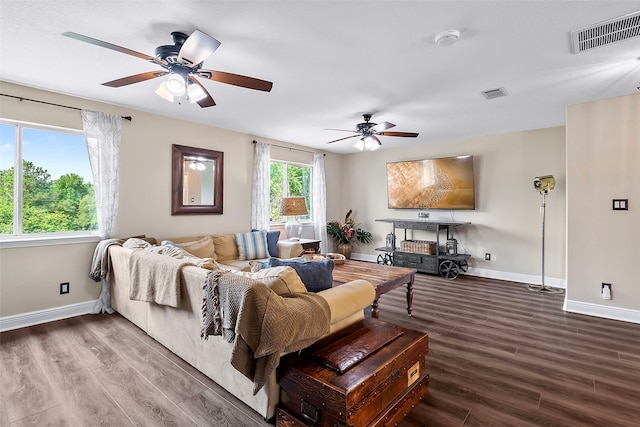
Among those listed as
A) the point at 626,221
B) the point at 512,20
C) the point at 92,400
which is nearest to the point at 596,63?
the point at 512,20

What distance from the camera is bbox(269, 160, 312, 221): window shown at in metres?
5.95

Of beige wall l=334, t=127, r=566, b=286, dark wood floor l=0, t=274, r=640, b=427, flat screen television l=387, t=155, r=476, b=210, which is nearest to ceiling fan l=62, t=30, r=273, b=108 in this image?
dark wood floor l=0, t=274, r=640, b=427

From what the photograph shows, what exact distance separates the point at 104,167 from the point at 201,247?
147 cm

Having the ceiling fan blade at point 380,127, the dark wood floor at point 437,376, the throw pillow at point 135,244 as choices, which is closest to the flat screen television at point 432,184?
the ceiling fan blade at point 380,127

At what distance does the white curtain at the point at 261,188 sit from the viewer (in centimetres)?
529

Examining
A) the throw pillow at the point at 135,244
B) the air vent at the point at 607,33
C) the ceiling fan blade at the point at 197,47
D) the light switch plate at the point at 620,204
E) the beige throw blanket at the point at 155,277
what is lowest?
the beige throw blanket at the point at 155,277

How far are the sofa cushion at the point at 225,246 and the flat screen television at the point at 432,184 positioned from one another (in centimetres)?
348

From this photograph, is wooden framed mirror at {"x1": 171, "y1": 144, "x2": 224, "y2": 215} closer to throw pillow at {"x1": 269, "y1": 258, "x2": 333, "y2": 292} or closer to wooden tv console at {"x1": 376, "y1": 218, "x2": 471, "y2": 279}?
throw pillow at {"x1": 269, "y1": 258, "x2": 333, "y2": 292}

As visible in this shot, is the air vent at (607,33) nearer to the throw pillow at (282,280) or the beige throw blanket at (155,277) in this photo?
the throw pillow at (282,280)

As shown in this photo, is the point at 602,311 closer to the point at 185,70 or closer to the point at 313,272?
the point at 313,272

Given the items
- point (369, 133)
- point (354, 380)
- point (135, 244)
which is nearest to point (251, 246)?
point (135, 244)

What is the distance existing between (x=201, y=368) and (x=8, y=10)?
2.72 m

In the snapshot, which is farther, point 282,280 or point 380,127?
point 380,127

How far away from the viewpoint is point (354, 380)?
152cm
